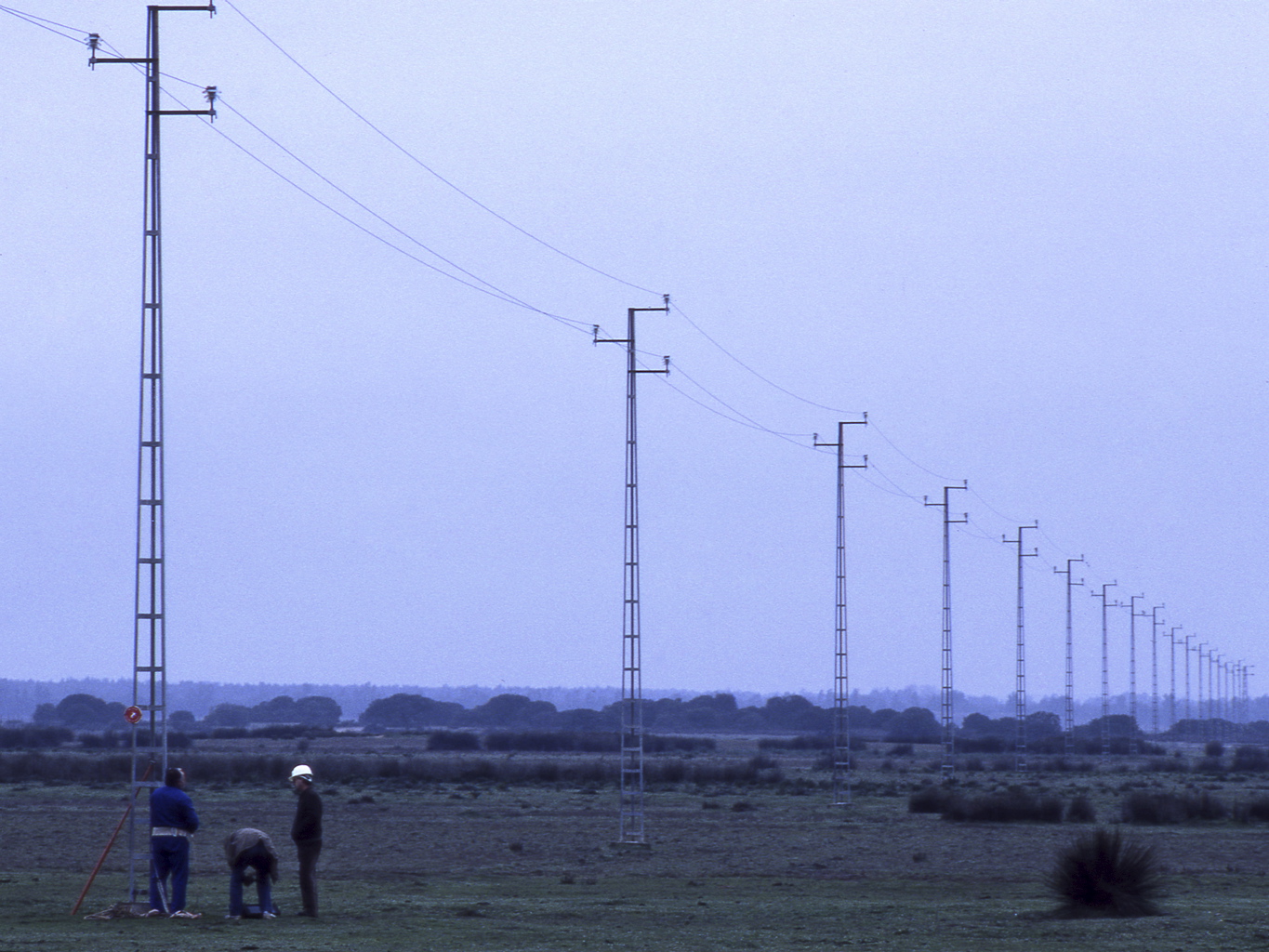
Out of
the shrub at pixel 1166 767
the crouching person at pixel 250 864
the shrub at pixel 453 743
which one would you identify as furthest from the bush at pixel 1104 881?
the shrub at pixel 453 743

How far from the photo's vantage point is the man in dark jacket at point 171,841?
21078 mm

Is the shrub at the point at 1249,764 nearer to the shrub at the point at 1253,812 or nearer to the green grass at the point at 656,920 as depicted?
the shrub at the point at 1253,812

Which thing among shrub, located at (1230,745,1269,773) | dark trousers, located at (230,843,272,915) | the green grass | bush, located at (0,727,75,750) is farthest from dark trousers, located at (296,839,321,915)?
bush, located at (0,727,75,750)

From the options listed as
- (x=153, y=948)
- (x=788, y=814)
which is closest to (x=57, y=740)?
(x=788, y=814)

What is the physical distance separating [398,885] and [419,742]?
415 ft

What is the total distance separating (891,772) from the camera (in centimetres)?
9219

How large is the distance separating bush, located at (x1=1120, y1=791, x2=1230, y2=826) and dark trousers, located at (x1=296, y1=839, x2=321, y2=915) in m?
34.4

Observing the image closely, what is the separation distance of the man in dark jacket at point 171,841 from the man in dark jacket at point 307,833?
1297mm

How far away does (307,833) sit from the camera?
21.5m

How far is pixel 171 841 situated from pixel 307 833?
5.46ft

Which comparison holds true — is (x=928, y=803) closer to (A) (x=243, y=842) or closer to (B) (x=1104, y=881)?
(B) (x=1104, y=881)

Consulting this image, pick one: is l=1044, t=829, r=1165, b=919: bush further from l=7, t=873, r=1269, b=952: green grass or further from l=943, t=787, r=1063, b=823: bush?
l=943, t=787, r=1063, b=823: bush

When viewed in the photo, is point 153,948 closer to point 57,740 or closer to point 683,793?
point 683,793

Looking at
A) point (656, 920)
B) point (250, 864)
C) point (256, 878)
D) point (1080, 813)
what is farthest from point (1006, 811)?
point (250, 864)
